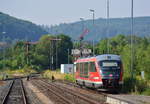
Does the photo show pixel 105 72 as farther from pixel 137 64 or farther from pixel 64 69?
pixel 64 69

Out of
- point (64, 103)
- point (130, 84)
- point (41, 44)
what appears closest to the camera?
point (64, 103)

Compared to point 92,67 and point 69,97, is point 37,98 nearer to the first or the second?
point 69,97

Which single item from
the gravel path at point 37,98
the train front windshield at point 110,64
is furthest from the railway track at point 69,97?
the train front windshield at point 110,64

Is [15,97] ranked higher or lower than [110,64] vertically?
lower

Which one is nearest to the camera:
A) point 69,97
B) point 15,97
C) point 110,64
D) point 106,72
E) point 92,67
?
point 69,97

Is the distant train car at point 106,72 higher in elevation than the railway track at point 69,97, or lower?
higher

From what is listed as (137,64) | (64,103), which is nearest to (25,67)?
(137,64)

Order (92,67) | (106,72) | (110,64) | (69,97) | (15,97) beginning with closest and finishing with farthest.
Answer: (69,97), (15,97), (106,72), (110,64), (92,67)

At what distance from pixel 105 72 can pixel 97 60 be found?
149cm

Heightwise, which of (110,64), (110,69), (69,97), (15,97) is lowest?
(15,97)

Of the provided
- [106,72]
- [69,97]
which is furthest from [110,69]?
[69,97]

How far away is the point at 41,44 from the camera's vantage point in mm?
168500

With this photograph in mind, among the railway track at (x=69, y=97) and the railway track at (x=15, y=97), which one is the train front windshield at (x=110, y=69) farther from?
the railway track at (x=15, y=97)

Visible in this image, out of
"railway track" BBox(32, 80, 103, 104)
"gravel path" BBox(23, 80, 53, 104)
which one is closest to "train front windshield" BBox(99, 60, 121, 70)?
"railway track" BBox(32, 80, 103, 104)
